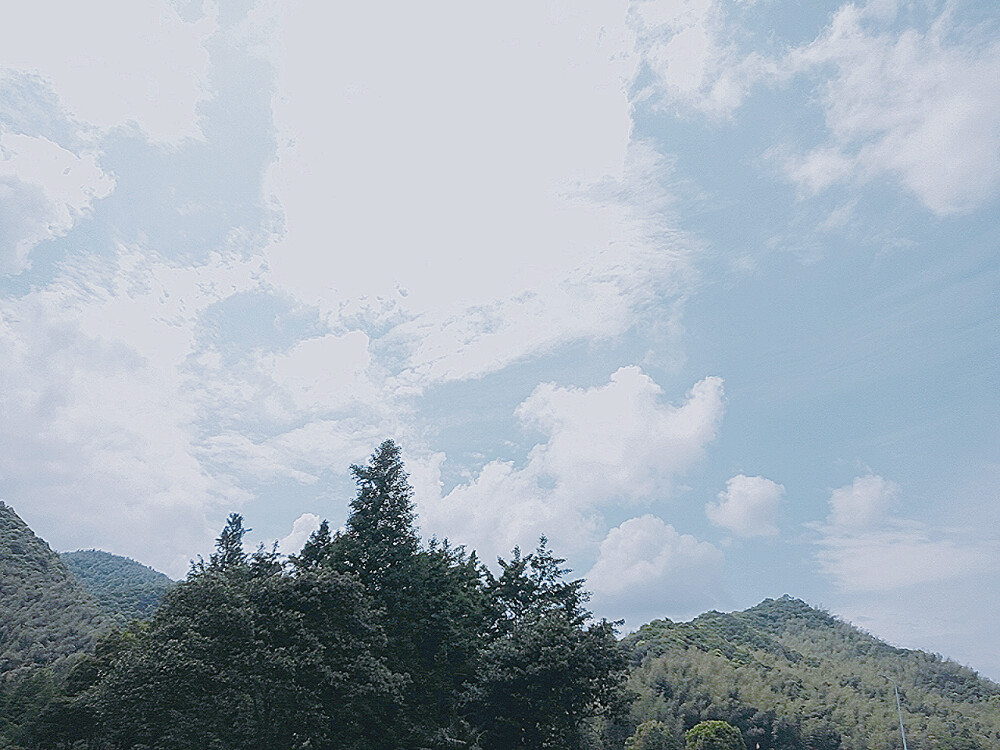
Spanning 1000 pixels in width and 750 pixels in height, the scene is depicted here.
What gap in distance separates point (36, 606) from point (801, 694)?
A: 225 ft

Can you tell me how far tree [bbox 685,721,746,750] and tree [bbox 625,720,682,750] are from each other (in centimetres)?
130

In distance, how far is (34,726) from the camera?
80.7ft

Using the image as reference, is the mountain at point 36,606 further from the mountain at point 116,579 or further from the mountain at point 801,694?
the mountain at point 801,694

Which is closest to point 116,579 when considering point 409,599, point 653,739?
point 653,739

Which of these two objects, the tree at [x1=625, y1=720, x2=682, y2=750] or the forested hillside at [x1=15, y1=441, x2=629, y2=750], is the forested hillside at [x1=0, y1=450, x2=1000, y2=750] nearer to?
the forested hillside at [x1=15, y1=441, x2=629, y2=750]

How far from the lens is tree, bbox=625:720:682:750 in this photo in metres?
52.0

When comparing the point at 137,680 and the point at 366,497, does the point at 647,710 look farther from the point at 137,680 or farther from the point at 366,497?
the point at 137,680

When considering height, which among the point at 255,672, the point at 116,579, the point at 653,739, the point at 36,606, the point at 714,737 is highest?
the point at 116,579

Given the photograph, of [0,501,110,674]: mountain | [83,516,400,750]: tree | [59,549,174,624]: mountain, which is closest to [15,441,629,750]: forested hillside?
[83,516,400,750]: tree

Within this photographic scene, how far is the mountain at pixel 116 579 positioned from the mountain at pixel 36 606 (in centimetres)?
902

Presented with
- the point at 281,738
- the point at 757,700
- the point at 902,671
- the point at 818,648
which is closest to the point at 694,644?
the point at 757,700

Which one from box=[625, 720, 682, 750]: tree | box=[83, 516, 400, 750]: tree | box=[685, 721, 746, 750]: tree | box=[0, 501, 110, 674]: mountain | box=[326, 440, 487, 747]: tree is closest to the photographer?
box=[83, 516, 400, 750]: tree

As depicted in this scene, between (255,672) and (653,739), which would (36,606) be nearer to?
(653,739)

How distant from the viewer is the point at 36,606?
69.5 metres
